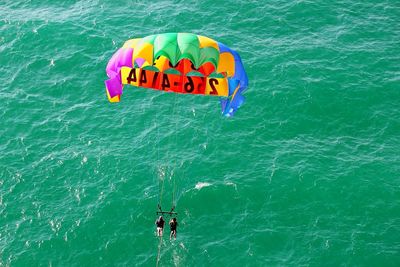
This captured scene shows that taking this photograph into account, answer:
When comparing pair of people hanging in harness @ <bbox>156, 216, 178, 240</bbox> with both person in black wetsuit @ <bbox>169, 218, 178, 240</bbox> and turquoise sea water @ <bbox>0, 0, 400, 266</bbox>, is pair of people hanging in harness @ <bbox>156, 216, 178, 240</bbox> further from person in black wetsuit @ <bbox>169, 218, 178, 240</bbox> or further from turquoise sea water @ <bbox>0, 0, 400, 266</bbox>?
turquoise sea water @ <bbox>0, 0, 400, 266</bbox>

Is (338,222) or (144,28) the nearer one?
(338,222)

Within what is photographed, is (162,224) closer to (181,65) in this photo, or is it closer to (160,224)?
(160,224)

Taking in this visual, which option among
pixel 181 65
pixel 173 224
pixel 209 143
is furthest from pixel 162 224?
pixel 209 143

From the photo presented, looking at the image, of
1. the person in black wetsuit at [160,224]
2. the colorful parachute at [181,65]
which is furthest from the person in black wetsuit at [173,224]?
the colorful parachute at [181,65]

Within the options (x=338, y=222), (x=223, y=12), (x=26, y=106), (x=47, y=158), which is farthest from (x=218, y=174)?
(x=223, y=12)

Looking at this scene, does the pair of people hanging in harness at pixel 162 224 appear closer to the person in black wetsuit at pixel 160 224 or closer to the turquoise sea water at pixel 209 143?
the person in black wetsuit at pixel 160 224

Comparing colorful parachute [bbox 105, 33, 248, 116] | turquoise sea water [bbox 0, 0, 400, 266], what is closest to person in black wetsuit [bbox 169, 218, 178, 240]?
turquoise sea water [bbox 0, 0, 400, 266]

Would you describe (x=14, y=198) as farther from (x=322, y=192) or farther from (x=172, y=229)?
(x=322, y=192)
